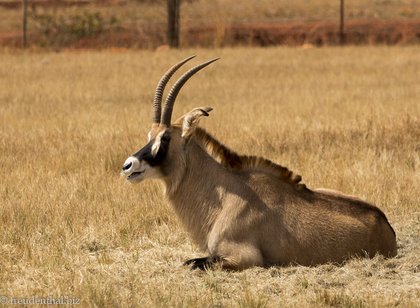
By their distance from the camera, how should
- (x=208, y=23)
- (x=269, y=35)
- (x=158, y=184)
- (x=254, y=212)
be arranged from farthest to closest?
(x=208, y=23) < (x=269, y=35) < (x=158, y=184) < (x=254, y=212)

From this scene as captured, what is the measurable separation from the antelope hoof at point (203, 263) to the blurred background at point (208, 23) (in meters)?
28.8

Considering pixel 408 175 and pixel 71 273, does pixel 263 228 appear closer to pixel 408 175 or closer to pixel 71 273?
pixel 71 273

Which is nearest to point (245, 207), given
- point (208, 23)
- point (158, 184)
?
point (158, 184)

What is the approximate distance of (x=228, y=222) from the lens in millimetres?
7988

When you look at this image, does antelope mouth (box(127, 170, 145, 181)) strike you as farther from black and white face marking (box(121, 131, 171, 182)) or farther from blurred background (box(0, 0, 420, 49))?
blurred background (box(0, 0, 420, 49))

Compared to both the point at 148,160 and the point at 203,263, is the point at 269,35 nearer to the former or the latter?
the point at 148,160

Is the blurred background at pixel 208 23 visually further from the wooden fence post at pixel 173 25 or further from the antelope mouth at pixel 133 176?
the antelope mouth at pixel 133 176

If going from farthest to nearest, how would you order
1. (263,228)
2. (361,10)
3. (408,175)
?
(361,10)
(408,175)
(263,228)

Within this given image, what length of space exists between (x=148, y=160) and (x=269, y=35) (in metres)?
35.9

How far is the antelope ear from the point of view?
26.4ft

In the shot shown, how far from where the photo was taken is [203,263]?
25.4 feet

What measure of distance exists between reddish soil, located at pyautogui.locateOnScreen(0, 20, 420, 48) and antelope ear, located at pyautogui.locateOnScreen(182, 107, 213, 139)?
101 feet

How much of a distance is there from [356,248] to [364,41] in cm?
3287

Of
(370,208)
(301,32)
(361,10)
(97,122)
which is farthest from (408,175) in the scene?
(361,10)
